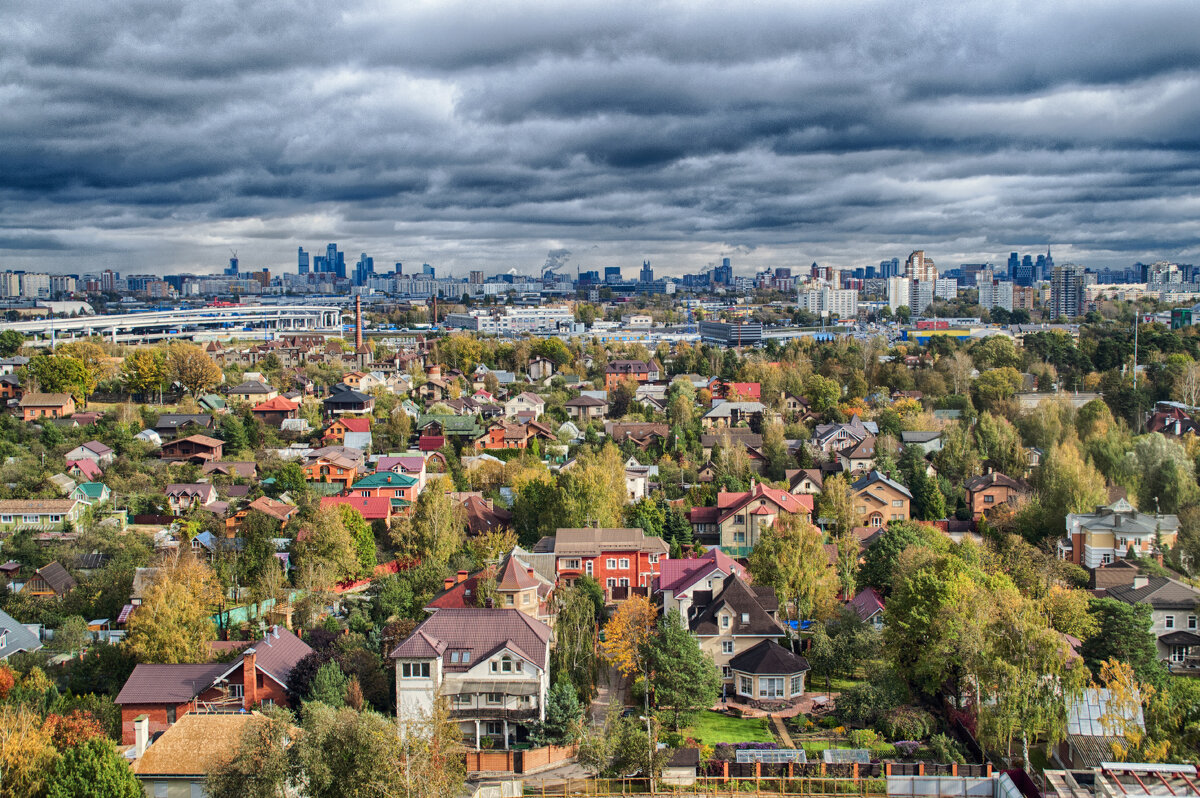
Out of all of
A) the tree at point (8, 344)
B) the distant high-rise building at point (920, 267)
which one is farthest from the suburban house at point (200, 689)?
the distant high-rise building at point (920, 267)

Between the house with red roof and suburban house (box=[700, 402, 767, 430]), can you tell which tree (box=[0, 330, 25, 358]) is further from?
the house with red roof

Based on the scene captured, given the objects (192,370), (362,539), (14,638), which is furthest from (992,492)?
(192,370)

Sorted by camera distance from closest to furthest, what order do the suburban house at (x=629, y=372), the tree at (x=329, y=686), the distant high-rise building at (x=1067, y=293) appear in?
the tree at (x=329, y=686) → the suburban house at (x=629, y=372) → the distant high-rise building at (x=1067, y=293)

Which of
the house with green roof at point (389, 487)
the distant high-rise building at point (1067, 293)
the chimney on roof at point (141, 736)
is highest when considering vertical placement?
the distant high-rise building at point (1067, 293)

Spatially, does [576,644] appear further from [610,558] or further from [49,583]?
[49,583]

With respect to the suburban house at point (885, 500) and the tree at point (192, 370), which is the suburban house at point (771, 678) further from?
the tree at point (192, 370)

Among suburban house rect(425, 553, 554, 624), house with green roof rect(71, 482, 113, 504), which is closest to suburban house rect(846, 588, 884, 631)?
suburban house rect(425, 553, 554, 624)
